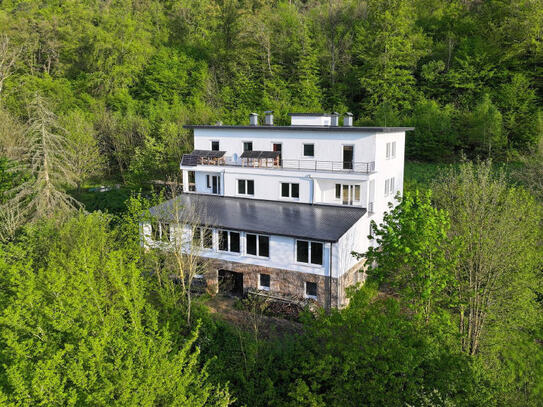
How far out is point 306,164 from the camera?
27734 mm

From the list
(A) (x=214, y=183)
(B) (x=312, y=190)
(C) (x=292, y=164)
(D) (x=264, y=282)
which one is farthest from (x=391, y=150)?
(D) (x=264, y=282)

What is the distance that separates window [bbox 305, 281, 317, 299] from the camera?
71.4ft

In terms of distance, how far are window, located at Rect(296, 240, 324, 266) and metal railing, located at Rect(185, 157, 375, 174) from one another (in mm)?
6631

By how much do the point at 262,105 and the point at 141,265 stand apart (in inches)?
1545

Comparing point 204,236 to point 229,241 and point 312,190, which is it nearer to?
point 229,241

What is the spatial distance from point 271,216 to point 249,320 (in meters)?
6.45

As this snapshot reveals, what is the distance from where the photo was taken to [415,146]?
4500 cm

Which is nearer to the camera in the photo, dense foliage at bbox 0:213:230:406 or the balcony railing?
dense foliage at bbox 0:213:230:406

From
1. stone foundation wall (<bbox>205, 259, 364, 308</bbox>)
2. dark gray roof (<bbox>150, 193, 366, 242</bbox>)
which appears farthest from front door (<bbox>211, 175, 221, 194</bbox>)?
stone foundation wall (<bbox>205, 259, 364, 308</bbox>)

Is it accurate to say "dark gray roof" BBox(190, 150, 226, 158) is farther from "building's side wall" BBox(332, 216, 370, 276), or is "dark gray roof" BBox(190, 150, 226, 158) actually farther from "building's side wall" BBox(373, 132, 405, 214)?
"building's side wall" BBox(332, 216, 370, 276)

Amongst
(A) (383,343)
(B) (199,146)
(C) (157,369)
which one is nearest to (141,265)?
(C) (157,369)

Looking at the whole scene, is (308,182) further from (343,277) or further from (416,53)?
(416,53)

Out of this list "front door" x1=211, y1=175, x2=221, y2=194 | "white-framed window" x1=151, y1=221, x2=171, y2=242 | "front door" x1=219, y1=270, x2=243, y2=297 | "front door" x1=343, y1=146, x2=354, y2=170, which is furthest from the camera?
"front door" x1=211, y1=175, x2=221, y2=194

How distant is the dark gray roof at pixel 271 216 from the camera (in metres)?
21.6
